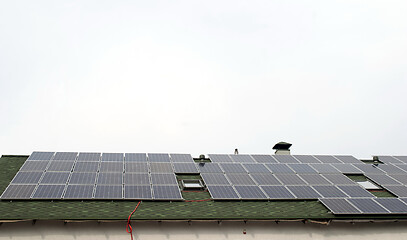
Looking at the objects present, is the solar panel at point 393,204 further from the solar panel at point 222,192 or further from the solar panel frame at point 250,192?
the solar panel at point 222,192

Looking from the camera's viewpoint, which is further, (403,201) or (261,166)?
(261,166)

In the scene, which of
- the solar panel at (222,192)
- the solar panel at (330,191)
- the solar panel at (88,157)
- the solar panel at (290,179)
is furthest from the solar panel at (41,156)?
the solar panel at (330,191)

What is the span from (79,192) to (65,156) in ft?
21.8

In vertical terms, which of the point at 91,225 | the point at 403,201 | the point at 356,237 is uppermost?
the point at 91,225

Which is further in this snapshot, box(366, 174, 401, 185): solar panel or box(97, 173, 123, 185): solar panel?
box(366, 174, 401, 185): solar panel

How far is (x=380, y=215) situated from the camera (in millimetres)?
18766

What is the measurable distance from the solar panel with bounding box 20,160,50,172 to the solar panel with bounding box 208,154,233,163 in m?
12.4

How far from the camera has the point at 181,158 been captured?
26141 mm

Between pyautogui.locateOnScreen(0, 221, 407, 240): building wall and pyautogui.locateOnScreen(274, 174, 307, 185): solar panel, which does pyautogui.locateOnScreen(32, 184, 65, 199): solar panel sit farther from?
pyautogui.locateOnScreen(274, 174, 307, 185): solar panel

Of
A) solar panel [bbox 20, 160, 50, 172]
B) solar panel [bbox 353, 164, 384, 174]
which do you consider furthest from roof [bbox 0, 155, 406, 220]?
solar panel [bbox 353, 164, 384, 174]

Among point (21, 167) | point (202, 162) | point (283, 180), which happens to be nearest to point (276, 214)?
point (283, 180)

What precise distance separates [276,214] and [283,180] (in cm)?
533

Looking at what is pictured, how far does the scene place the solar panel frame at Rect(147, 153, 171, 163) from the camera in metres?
25.0

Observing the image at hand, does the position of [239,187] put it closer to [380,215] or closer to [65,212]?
[380,215]
